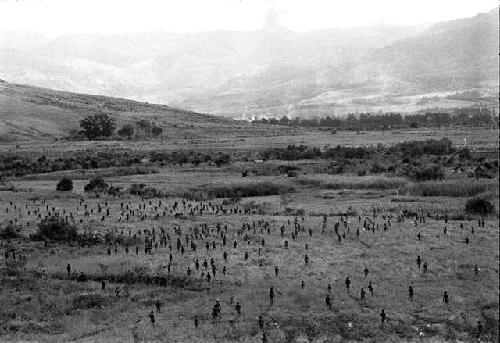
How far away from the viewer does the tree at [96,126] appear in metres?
143

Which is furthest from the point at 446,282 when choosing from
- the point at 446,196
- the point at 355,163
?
the point at 355,163

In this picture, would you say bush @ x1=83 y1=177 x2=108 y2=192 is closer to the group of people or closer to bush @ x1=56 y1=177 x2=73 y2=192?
bush @ x1=56 y1=177 x2=73 y2=192

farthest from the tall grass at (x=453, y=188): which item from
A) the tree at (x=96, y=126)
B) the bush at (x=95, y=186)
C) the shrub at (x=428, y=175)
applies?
the tree at (x=96, y=126)

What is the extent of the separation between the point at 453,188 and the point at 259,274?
29.8 meters

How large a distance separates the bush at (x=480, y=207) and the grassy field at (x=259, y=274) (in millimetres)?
735

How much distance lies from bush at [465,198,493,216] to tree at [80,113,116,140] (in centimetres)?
11494

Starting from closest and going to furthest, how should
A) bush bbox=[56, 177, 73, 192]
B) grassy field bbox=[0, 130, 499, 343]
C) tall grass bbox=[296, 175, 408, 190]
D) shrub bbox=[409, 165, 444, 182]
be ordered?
grassy field bbox=[0, 130, 499, 343] < bush bbox=[56, 177, 73, 192] < tall grass bbox=[296, 175, 408, 190] < shrub bbox=[409, 165, 444, 182]

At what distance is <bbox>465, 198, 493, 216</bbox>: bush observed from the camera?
40.2m

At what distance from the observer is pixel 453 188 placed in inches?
2039

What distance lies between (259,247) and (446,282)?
10.3 metres

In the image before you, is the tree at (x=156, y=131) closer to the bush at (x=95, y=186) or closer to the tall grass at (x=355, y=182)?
the tall grass at (x=355, y=182)

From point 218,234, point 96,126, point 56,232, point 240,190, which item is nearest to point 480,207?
point 218,234

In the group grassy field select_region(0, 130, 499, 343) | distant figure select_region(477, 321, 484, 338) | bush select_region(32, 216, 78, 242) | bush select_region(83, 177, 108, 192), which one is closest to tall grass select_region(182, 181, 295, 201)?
grassy field select_region(0, 130, 499, 343)

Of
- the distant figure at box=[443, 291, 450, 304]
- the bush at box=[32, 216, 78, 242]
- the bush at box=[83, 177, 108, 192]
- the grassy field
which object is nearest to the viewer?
the grassy field
